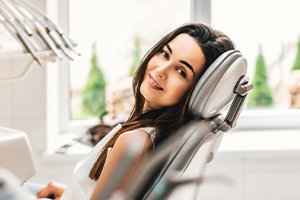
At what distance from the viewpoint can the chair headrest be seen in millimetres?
574

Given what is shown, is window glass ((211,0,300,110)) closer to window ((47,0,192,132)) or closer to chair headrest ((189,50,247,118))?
window ((47,0,192,132))

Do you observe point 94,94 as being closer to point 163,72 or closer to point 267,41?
point 267,41

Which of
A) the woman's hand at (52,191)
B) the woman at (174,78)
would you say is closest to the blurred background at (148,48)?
the woman's hand at (52,191)

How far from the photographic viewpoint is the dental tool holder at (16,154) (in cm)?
54

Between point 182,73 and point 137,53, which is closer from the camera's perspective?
point 182,73

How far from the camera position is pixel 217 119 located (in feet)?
2.03

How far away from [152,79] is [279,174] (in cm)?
118

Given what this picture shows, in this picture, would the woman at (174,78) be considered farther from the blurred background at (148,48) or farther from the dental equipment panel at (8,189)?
the blurred background at (148,48)

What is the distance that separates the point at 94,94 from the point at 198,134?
148cm

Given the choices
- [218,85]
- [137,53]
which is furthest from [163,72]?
[137,53]

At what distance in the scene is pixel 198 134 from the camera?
1.82 ft

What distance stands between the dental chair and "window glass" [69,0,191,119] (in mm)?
1313

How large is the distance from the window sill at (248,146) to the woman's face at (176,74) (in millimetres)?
758

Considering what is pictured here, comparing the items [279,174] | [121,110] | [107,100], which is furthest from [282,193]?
[107,100]
